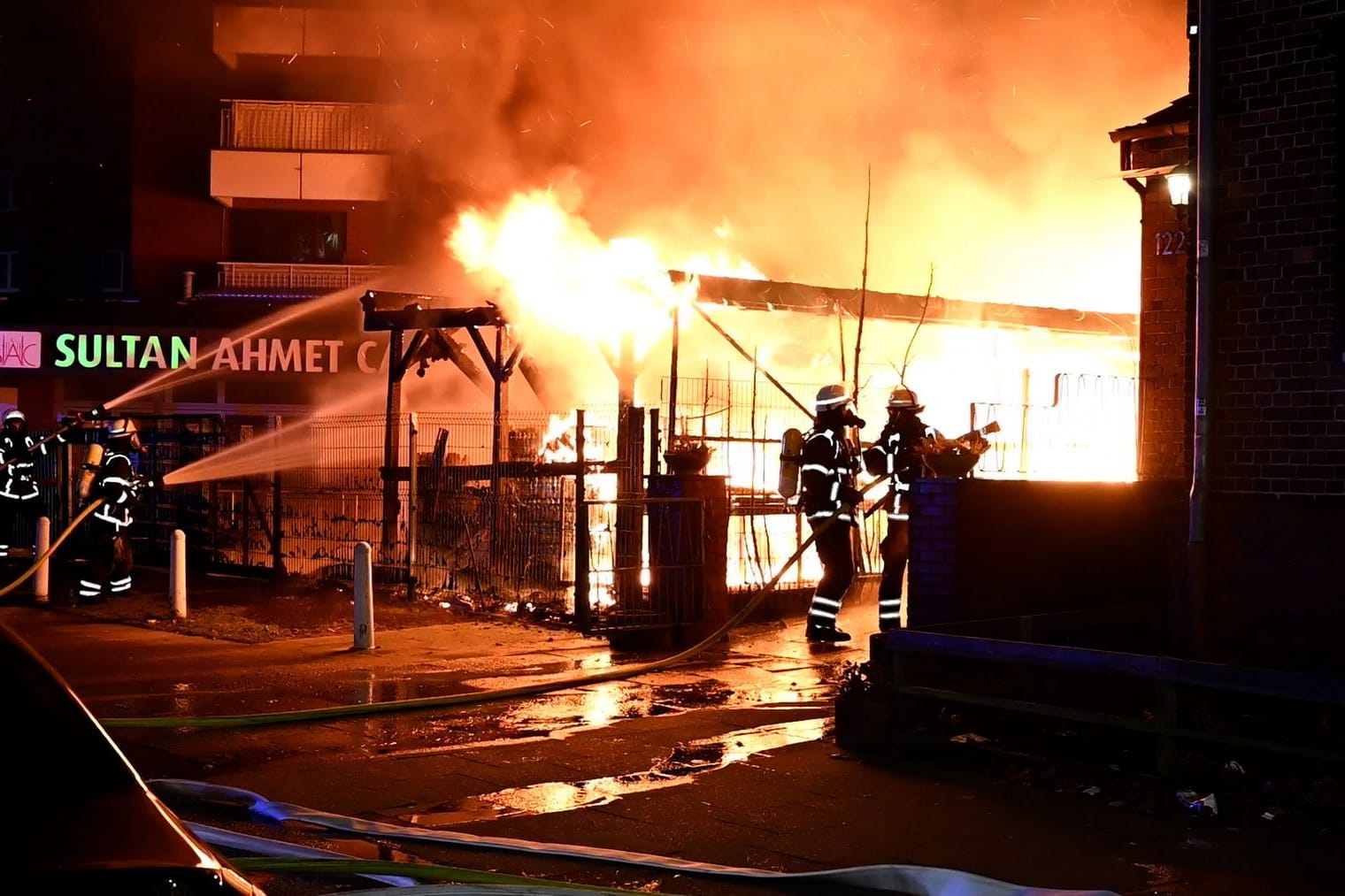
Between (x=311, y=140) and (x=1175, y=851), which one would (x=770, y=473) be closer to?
(x=1175, y=851)

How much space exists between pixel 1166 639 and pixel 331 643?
6109 millimetres

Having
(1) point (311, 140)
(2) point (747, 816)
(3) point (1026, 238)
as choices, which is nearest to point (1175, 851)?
(2) point (747, 816)

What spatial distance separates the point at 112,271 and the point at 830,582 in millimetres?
25439

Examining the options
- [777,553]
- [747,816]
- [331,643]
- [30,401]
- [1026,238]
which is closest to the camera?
[747,816]

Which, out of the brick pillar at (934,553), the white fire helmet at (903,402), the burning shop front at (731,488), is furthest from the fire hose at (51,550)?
the brick pillar at (934,553)

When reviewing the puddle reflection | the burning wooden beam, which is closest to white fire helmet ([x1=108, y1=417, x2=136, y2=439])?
the burning wooden beam

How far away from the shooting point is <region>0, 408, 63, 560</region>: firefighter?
16.3 meters

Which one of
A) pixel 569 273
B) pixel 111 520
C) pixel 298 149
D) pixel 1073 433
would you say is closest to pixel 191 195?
pixel 298 149

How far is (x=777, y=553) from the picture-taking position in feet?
48.7

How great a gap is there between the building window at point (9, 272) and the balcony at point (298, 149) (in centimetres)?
504

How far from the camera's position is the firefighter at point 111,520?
14383mm

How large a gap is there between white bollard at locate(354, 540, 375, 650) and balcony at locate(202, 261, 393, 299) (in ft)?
70.7

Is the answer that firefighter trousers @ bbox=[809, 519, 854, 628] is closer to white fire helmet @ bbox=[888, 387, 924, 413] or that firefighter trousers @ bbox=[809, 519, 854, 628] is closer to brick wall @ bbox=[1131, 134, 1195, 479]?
white fire helmet @ bbox=[888, 387, 924, 413]

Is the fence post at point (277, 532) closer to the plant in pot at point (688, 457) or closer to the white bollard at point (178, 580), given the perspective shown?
the white bollard at point (178, 580)
